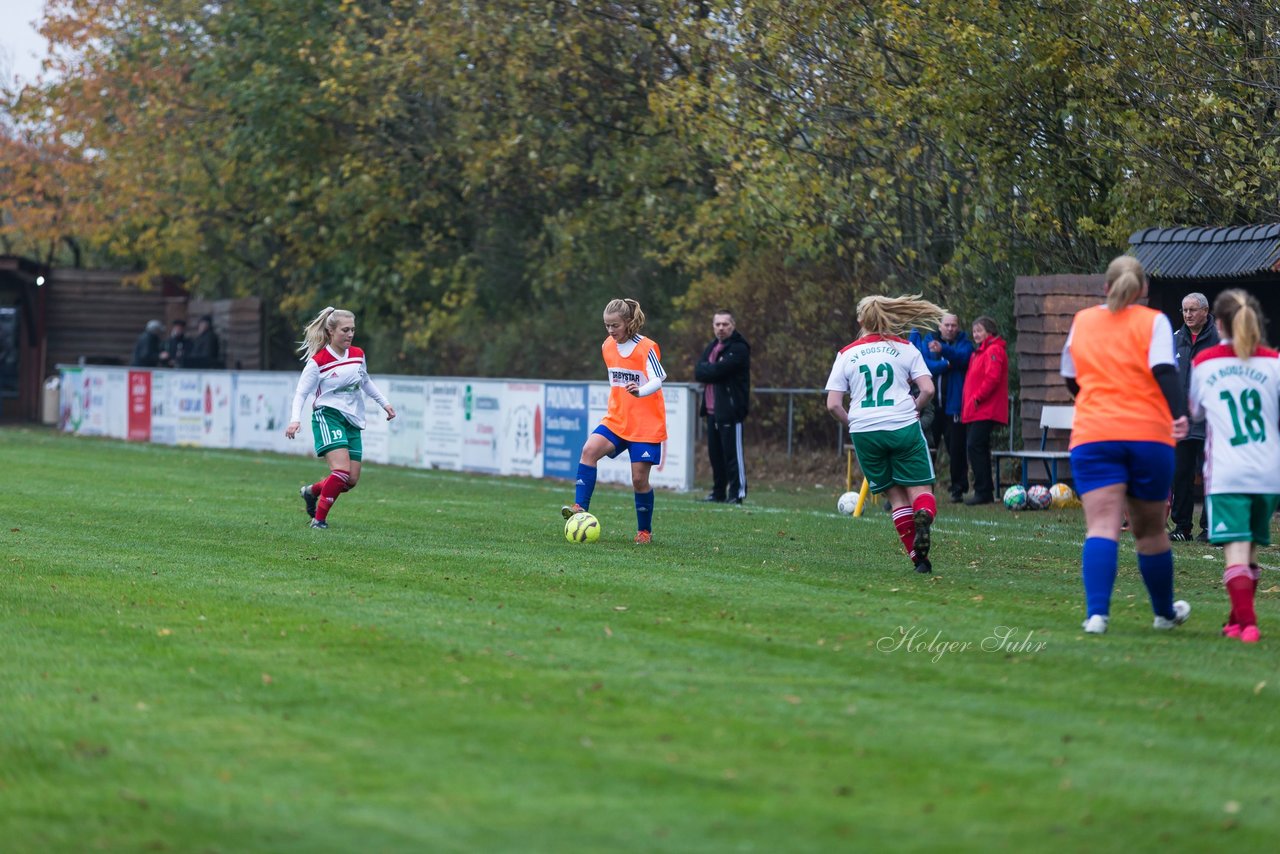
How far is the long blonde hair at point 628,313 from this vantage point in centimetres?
1334

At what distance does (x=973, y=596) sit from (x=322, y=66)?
24.5m

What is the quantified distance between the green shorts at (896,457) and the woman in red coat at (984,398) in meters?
7.10

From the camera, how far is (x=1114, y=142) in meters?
18.4

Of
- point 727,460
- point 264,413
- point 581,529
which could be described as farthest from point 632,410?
point 264,413

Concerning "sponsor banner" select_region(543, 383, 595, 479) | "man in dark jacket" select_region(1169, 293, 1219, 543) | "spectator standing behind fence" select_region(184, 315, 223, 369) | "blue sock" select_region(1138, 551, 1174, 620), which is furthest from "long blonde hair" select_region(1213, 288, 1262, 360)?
"spectator standing behind fence" select_region(184, 315, 223, 369)

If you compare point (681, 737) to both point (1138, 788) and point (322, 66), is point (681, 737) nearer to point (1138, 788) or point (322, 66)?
point (1138, 788)

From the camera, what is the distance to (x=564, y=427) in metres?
22.5

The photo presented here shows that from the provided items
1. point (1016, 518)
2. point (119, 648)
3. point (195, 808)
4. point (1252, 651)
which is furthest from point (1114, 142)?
point (195, 808)

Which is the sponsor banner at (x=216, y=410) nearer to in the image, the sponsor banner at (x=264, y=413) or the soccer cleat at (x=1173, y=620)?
the sponsor banner at (x=264, y=413)

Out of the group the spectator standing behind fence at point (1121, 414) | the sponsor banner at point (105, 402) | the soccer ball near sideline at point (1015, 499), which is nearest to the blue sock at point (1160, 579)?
the spectator standing behind fence at point (1121, 414)

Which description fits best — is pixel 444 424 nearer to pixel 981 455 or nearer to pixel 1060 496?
pixel 981 455

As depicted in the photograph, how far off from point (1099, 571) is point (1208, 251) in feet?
29.6

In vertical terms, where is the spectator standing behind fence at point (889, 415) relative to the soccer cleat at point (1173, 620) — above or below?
above

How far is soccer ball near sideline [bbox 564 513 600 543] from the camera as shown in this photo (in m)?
13.4
